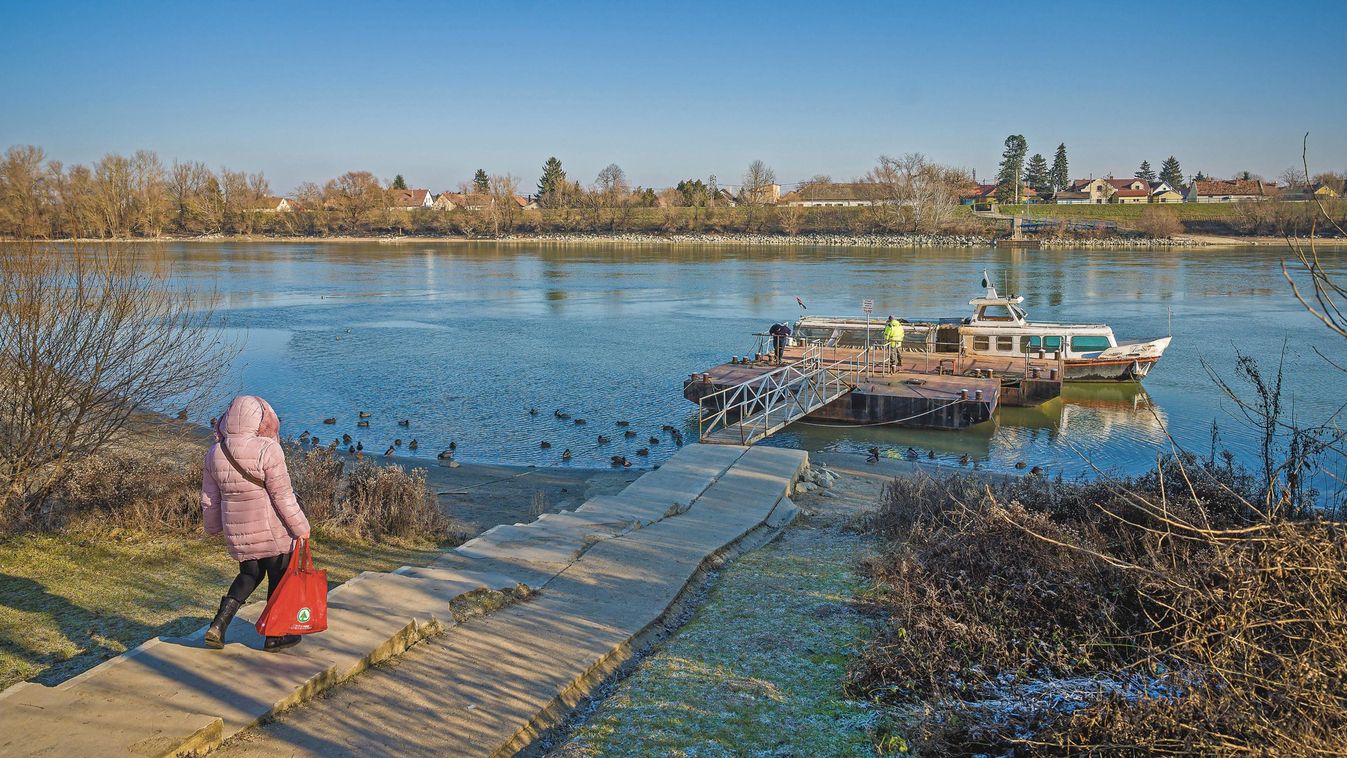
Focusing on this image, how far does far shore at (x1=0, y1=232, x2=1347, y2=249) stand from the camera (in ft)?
353

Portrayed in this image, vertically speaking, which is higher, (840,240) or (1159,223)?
(1159,223)

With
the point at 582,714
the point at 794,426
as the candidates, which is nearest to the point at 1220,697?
the point at 582,714

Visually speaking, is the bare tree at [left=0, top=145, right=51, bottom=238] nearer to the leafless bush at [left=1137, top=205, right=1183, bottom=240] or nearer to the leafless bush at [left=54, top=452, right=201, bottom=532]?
the leafless bush at [left=54, top=452, right=201, bottom=532]

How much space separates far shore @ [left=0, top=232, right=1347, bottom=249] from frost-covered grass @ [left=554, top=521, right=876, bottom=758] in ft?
335

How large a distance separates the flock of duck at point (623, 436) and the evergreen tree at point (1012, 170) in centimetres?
13414

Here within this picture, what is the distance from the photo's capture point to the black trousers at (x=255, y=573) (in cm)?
647

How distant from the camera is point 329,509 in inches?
446

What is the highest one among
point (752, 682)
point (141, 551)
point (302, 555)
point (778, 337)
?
point (778, 337)

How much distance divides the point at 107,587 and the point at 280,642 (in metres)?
3.11

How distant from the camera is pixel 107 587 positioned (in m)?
8.37

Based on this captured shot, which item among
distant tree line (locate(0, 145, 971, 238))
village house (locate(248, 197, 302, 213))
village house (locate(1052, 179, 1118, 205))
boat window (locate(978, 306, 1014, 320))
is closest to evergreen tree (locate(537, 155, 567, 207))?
distant tree line (locate(0, 145, 971, 238))

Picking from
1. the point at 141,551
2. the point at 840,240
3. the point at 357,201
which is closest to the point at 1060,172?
the point at 840,240

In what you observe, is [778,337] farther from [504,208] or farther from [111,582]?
[504,208]

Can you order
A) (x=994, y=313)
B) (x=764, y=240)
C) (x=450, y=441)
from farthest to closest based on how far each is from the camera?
(x=764, y=240) < (x=994, y=313) < (x=450, y=441)
